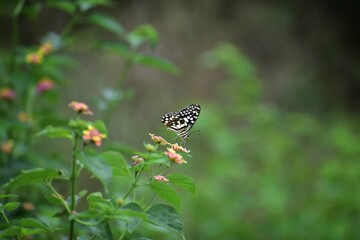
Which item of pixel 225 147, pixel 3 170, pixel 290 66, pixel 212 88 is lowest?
pixel 3 170

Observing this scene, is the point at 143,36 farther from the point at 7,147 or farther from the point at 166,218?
the point at 166,218

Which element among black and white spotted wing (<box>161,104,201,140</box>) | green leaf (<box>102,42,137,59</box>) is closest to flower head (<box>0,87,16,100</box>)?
green leaf (<box>102,42,137,59</box>)

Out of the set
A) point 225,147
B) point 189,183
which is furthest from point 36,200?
point 225,147

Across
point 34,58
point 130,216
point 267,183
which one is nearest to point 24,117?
point 34,58

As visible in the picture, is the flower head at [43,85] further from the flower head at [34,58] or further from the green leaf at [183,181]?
the green leaf at [183,181]

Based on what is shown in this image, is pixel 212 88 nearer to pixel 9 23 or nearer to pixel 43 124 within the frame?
pixel 9 23
